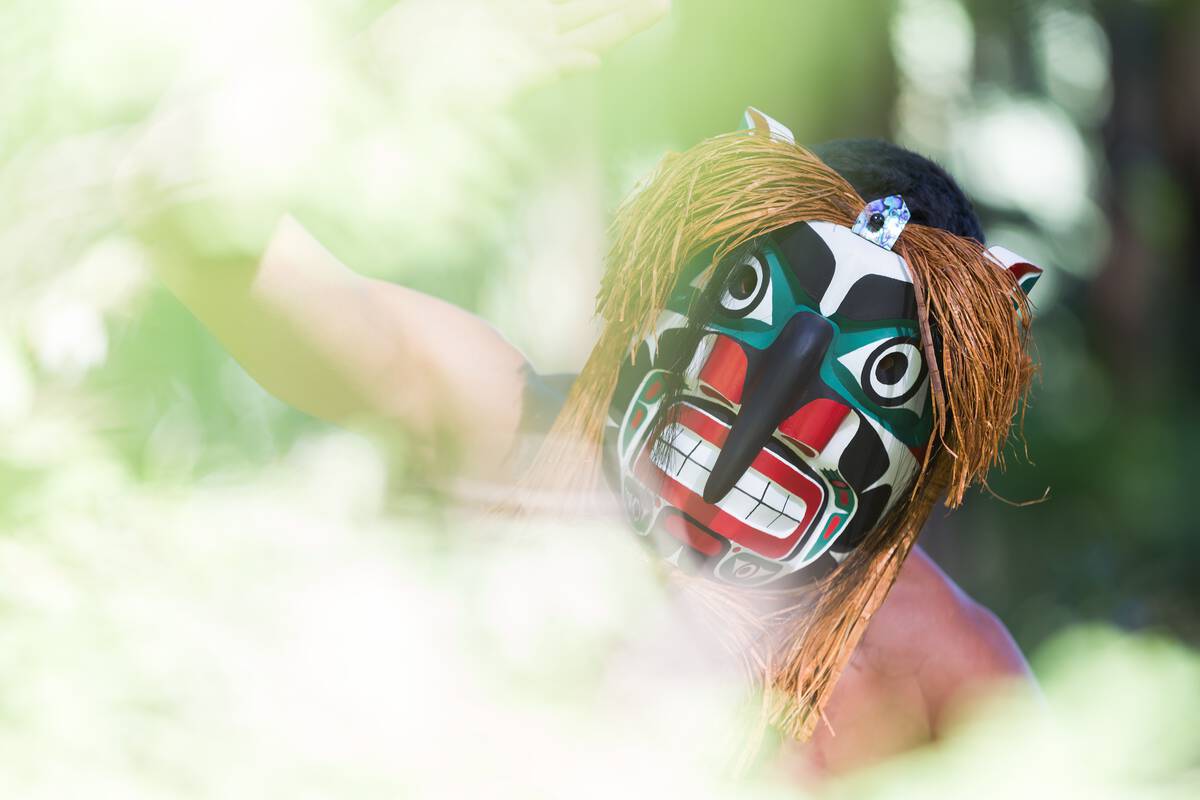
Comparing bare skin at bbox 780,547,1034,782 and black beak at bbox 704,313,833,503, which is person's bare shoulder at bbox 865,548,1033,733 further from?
black beak at bbox 704,313,833,503

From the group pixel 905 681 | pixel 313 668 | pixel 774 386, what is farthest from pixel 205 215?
pixel 905 681

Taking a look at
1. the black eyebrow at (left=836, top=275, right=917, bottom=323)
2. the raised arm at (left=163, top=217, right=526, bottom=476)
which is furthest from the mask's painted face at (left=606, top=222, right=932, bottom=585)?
the raised arm at (left=163, top=217, right=526, bottom=476)

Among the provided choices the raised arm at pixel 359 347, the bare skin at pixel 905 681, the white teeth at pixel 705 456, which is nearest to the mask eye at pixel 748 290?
the white teeth at pixel 705 456

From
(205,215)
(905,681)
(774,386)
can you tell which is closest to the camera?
(205,215)

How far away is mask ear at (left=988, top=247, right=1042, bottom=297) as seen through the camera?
2.49 ft

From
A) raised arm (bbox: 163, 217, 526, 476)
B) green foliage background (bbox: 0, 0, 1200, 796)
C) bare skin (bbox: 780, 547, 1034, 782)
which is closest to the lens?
green foliage background (bbox: 0, 0, 1200, 796)

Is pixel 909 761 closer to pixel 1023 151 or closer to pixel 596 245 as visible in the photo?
pixel 596 245

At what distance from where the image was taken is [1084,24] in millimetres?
2779

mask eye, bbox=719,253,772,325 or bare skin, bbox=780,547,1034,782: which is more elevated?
mask eye, bbox=719,253,772,325

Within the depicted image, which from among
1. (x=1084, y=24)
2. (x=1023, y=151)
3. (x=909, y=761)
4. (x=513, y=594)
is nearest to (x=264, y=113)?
(x=513, y=594)

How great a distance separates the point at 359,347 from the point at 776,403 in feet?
1.02

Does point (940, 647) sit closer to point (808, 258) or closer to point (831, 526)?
point (831, 526)

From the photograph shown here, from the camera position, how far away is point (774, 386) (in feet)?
2.33

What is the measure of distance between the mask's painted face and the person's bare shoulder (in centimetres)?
18
